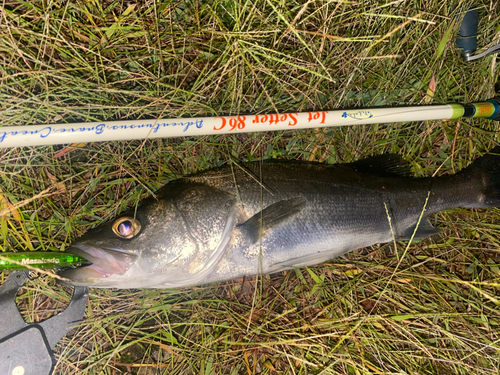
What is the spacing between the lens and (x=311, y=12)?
2.14m

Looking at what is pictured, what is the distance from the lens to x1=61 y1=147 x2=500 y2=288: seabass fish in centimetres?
171

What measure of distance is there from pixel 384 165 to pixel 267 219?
1034 mm

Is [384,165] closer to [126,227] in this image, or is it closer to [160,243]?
[160,243]

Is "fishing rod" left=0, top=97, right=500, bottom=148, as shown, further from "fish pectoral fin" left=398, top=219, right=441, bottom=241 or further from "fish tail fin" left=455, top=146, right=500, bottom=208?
"fish pectoral fin" left=398, top=219, right=441, bottom=241

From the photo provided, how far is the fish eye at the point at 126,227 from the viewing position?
1.74 metres

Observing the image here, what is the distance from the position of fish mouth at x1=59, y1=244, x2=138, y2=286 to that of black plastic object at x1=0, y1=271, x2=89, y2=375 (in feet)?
1.73

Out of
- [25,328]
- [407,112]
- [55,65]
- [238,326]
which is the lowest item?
[238,326]

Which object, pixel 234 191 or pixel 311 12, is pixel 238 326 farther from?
pixel 311 12

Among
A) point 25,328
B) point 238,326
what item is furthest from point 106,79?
point 238,326

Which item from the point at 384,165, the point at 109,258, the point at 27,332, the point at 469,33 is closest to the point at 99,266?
the point at 109,258

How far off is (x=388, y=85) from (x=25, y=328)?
3.10 meters

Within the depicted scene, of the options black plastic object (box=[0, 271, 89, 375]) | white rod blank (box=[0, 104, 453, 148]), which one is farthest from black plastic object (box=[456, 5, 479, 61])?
black plastic object (box=[0, 271, 89, 375])

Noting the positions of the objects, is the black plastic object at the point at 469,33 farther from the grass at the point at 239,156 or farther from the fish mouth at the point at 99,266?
the fish mouth at the point at 99,266

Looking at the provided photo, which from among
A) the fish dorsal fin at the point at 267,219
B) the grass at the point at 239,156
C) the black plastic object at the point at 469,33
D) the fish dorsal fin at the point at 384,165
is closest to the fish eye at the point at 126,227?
the grass at the point at 239,156
